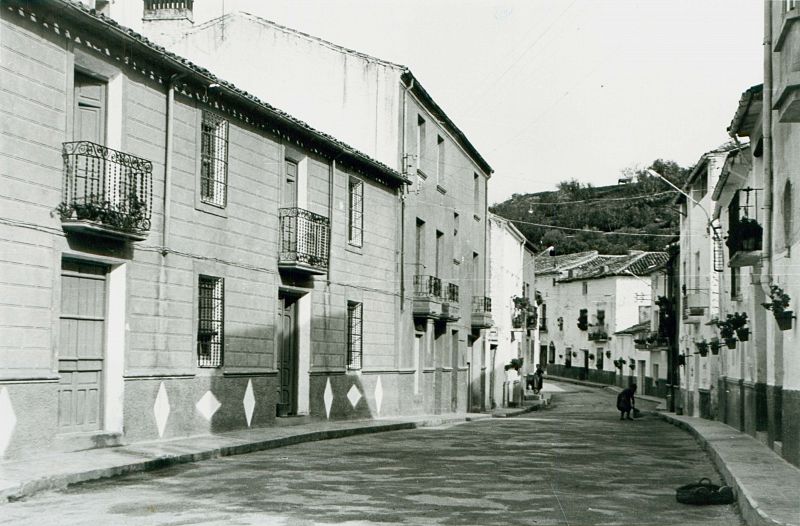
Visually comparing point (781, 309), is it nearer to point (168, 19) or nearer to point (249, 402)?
point (249, 402)

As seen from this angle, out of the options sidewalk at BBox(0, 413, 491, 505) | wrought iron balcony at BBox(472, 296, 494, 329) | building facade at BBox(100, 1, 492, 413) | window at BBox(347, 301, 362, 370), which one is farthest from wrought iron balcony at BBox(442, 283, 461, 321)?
sidewalk at BBox(0, 413, 491, 505)

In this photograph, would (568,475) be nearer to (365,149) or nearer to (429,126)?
(365,149)

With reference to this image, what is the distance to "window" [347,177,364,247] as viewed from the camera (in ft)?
76.6

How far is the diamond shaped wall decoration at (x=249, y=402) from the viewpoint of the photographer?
18.1m

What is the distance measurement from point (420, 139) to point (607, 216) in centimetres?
6720

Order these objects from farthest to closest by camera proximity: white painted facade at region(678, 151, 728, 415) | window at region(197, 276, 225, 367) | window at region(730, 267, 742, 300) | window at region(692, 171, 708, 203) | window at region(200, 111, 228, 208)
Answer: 1. window at region(692, 171, 708, 203)
2. white painted facade at region(678, 151, 728, 415)
3. window at region(730, 267, 742, 300)
4. window at region(200, 111, 228, 208)
5. window at region(197, 276, 225, 367)

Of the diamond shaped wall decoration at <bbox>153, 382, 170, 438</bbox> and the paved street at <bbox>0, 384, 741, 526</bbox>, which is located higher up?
the diamond shaped wall decoration at <bbox>153, 382, 170, 438</bbox>

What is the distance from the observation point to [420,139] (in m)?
29.1

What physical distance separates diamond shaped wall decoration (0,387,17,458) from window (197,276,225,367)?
4.98m

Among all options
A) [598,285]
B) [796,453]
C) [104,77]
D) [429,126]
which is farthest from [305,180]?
[598,285]

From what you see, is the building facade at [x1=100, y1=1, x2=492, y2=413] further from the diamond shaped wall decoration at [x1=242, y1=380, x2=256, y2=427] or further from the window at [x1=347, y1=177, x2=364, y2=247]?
the diamond shaped wall decoration at [x1=242, y1=380, x2=256, y2=427]

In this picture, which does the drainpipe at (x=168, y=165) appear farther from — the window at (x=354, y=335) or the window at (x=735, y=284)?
the window at (x=735, y=284)

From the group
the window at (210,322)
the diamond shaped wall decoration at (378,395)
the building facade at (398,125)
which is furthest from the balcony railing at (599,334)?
the window at (210,322)

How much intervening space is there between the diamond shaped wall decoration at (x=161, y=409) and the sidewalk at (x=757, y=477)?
828 centimetres
